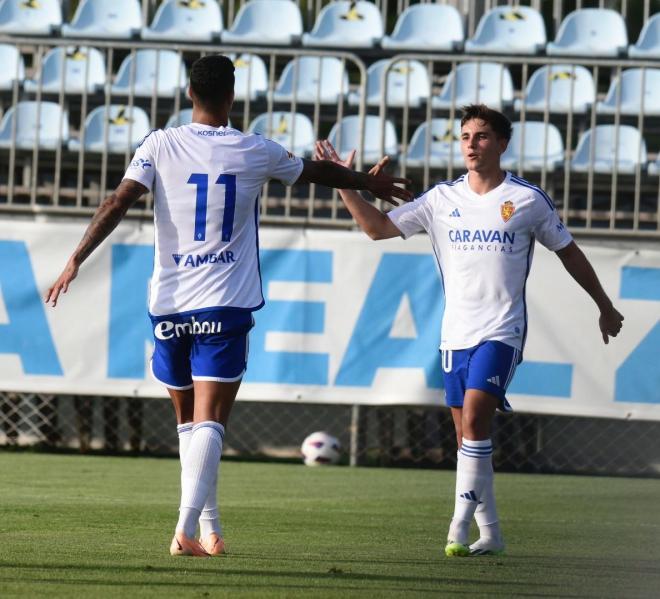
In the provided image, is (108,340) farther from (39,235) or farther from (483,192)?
(483,192)

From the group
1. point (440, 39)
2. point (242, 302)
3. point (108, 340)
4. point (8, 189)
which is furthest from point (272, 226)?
point (242, 302)

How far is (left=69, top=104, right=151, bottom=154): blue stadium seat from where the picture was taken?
11.7 metres

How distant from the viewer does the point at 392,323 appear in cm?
1038

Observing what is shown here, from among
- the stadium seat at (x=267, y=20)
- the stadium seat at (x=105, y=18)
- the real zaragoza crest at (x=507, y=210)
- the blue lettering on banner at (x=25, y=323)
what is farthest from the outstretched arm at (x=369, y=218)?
the stadium seat at (x=105, y=18)

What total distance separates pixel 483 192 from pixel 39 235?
5.54 m

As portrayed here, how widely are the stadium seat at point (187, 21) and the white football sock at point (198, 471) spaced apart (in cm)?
1037

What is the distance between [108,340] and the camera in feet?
34.4

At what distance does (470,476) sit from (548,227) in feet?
3.78

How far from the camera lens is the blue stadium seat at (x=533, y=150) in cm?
1114

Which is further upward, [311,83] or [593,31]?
[593,31]

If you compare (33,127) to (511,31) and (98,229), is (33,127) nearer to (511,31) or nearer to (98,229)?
(511,31)

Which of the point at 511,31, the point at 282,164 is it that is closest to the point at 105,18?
the point at 511,31

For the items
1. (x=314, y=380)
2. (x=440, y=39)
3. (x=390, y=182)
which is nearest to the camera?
(x=390, y=182)

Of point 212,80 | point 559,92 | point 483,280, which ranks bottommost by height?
point 483,280
